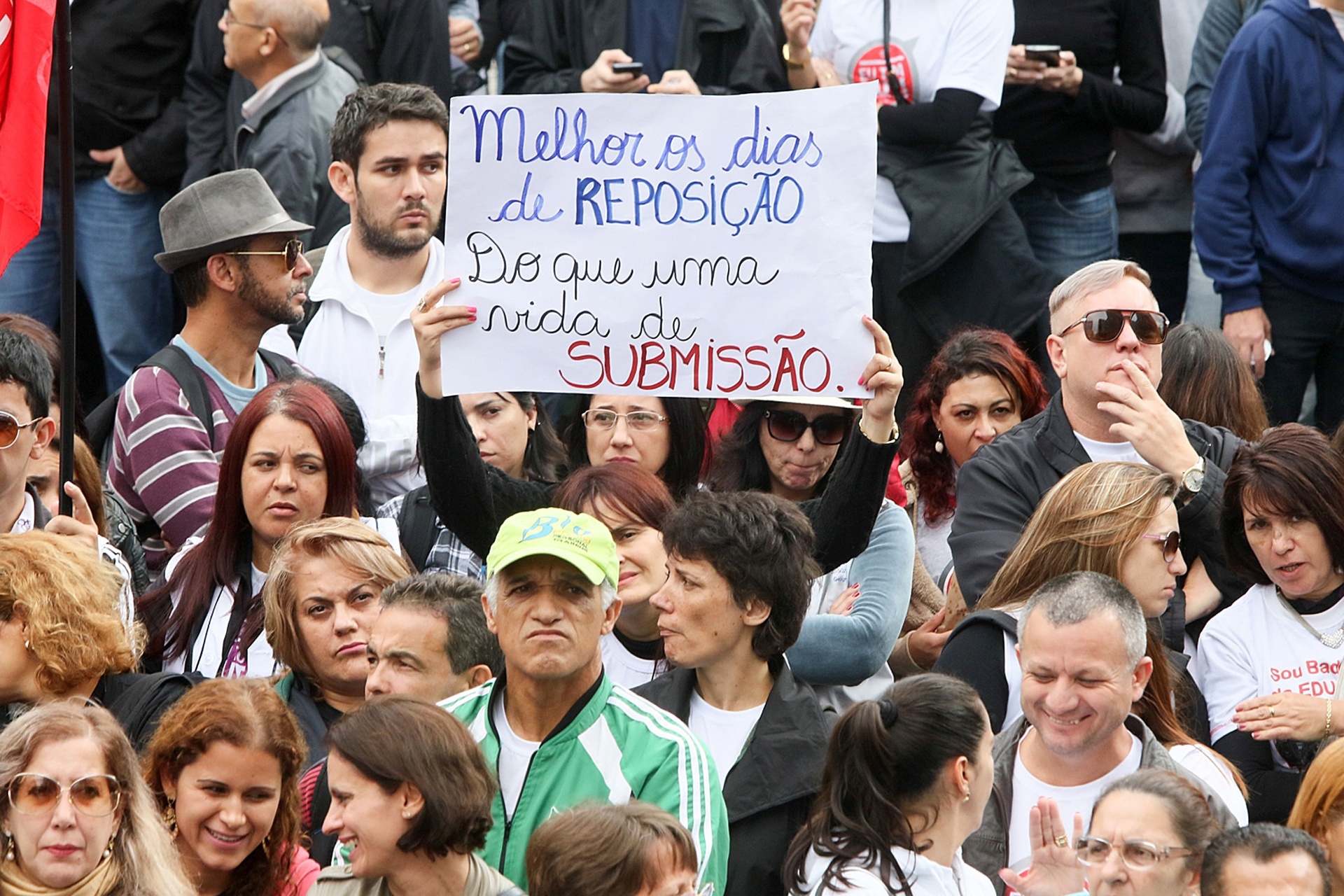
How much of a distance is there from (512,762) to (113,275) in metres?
4.75

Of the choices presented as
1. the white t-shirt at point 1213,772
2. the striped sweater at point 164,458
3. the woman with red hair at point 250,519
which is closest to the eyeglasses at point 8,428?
the woman with red hair at point 250,519

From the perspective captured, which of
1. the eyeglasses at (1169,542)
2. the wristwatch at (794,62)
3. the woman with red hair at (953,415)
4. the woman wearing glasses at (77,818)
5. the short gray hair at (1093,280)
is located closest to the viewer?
the woman wearing glasses at (77,818)

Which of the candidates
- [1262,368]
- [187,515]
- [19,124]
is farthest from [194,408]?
[1262,368]

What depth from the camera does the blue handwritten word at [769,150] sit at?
5.43m

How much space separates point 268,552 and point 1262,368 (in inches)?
158

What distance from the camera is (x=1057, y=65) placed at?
8.27 metres

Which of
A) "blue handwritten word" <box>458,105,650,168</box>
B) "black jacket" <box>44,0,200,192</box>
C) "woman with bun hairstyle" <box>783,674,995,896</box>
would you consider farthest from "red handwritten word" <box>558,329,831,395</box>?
"black jacket" <box>44,0,200,192</box>

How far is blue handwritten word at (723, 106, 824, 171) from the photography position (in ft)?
17.8

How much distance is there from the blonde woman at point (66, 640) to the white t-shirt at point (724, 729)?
130 centimetres

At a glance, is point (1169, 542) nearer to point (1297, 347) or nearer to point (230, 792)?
point (230, 792)

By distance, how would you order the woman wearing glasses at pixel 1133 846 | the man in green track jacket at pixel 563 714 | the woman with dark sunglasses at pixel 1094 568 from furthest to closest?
the woman with dark sunglasses at pixel 1094 568
the man in green track jacket at pixel 563 714
the woman wearing glasses at pixel 1133 846

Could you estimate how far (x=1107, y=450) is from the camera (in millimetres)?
5957

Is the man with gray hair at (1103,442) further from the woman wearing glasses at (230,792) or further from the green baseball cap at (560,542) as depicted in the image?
the woman wearing glasses at (230,792)

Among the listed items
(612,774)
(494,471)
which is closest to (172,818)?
(612,774)
